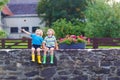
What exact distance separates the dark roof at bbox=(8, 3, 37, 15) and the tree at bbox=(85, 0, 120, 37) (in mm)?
24571

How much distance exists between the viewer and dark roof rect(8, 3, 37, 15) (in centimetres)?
6588

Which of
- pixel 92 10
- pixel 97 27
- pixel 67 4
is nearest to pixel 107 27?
pixel 97 27

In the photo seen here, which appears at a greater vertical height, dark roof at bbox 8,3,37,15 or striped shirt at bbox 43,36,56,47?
dark roof at bbox 8,3,37,15

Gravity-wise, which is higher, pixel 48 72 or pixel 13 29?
pixel 13 29

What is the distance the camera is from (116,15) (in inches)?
1571

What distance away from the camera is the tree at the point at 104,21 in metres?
38.9

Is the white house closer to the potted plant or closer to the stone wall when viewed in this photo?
the potted plant

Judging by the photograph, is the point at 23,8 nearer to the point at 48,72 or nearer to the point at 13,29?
the point at 13,29

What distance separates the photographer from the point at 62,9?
60.2 m

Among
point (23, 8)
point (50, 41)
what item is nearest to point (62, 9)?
point (23, 8)

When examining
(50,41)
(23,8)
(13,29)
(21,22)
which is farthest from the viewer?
(23,8)

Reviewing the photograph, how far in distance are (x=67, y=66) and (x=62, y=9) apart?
48.9 meters

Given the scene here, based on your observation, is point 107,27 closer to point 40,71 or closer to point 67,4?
point 67,4

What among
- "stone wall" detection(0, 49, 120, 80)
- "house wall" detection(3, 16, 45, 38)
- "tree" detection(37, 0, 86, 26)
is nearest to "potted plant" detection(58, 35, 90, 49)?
"stone wall" detection(0, 49, 120, 80)
